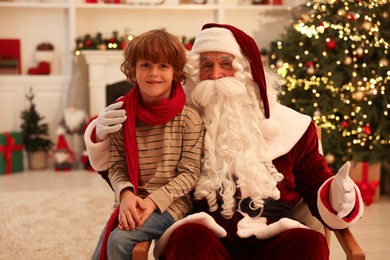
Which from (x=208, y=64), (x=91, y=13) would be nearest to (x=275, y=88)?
(x=208, y=64)

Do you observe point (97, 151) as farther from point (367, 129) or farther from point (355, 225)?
point (367, 129)

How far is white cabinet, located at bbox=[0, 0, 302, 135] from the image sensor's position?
575 centimetres

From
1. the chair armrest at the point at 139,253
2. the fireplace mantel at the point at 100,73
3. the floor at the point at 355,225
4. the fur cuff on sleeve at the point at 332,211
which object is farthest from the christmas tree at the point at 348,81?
the chair armrest at the point at 139,253

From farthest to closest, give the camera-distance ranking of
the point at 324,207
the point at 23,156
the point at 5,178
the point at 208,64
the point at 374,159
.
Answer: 1. the point at 23,156
2. the point at 5,178
3. the point at 374,159
4. the point at 208,64
5. the point at 324,207

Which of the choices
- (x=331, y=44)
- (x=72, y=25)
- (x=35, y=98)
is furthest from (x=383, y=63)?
(x=35, y=98)

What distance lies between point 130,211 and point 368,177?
2893mm

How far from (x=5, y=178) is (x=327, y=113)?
9.43ft

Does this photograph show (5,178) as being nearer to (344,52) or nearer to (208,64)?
(344,52)

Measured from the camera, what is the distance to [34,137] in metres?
5.65

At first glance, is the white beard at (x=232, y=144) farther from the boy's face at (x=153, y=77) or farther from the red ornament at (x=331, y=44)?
the red ornament at (x=331, y=44)

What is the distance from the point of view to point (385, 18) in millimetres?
4250

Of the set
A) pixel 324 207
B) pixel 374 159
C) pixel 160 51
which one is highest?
pixel 160 51

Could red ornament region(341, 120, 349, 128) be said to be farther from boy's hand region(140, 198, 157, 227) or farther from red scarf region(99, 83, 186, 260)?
boy's hand region(140, 198, 157, 227)

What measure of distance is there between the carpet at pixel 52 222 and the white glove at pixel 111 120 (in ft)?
4.40
